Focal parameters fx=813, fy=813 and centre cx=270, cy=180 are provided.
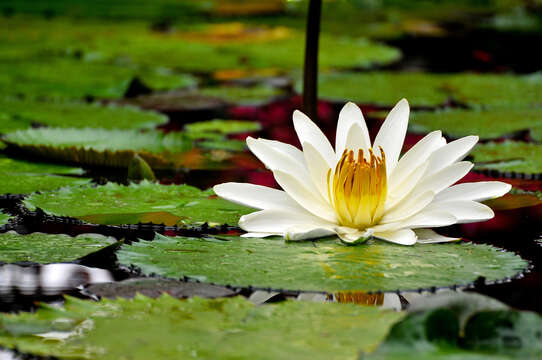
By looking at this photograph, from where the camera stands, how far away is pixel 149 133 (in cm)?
290

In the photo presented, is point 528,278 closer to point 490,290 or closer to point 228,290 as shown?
point 490,290

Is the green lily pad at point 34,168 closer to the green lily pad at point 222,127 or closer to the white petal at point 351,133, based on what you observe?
the green lily pad at point 222,127

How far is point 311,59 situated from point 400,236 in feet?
4.08

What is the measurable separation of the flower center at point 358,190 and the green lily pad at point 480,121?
1.32 meters

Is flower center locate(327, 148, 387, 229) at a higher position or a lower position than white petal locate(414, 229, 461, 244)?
higher

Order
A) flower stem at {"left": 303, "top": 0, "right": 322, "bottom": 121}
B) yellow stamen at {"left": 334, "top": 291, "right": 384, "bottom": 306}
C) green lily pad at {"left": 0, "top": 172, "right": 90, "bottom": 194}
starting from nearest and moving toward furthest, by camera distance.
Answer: yellow stamen at {"left": 334, "top": 291, "right": 384, "bottom": 306}, green lily pad at {"left": 0, "top": 172, "right": 90, "bottom": 194}, flower stem at {"left": 303, "top": 0, "right": 322, "bottom": 121}

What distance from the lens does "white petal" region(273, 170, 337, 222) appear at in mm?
1798

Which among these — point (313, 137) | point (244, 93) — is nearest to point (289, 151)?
point (313, 137)

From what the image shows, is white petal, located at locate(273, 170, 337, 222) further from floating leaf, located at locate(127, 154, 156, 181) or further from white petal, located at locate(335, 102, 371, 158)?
floating leaf, located at locate(127, 154, 156, 181)

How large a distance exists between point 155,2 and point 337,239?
24.2 feet

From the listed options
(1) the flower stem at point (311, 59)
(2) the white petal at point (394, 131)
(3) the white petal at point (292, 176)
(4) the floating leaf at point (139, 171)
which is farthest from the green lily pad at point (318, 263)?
(1) the flower stem at point (311, 59)

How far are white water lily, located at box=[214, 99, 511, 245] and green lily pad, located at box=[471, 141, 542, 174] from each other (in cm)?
71

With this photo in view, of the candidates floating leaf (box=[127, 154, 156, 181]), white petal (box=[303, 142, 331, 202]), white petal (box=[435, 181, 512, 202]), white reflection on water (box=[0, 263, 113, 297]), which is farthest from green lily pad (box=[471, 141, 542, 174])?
white reflection on water (box=[0, 263, 113, 297])

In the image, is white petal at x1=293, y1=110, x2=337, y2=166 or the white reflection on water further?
white petal at x1=293, y1=110, x2=337, y2=166
